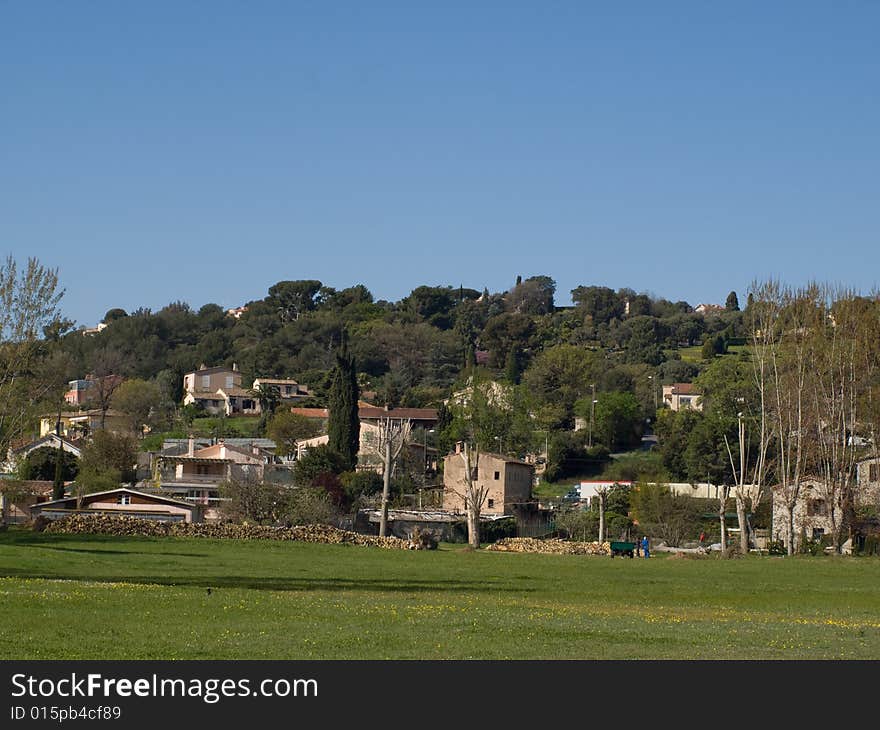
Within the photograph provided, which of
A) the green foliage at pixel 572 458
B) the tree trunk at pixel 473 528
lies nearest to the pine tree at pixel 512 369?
the green foliage at pixel 572 458

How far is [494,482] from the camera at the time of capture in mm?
105125

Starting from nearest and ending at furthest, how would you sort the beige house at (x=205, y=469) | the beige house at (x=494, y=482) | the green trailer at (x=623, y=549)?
the green trailer at (x=623, y=549), the beige house at (x=205, y=469), the beige house at (x=494, y=482)

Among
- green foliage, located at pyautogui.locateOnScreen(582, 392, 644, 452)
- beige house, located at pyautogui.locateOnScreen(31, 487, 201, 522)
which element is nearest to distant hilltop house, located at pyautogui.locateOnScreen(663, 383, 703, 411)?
green foliage, located at pyautogui.locateOnScreen(582, 392, 644, 452)

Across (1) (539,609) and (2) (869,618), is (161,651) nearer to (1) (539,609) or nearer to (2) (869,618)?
(1) (539,609)

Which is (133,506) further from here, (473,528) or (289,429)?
(289,429)

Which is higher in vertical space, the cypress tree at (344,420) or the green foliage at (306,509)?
the cypress tree at (344,420)

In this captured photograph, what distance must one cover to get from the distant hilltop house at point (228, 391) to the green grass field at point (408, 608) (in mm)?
122724

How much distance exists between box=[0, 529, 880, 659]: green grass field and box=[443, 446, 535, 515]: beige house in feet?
174

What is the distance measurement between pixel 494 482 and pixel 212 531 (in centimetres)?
4301

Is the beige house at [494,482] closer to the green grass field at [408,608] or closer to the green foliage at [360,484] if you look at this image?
the green foliage at [360,484]

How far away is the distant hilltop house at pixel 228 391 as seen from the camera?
6845 inches

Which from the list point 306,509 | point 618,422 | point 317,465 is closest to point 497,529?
point 306,509

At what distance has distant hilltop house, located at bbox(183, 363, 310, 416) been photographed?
17388 centimetres
